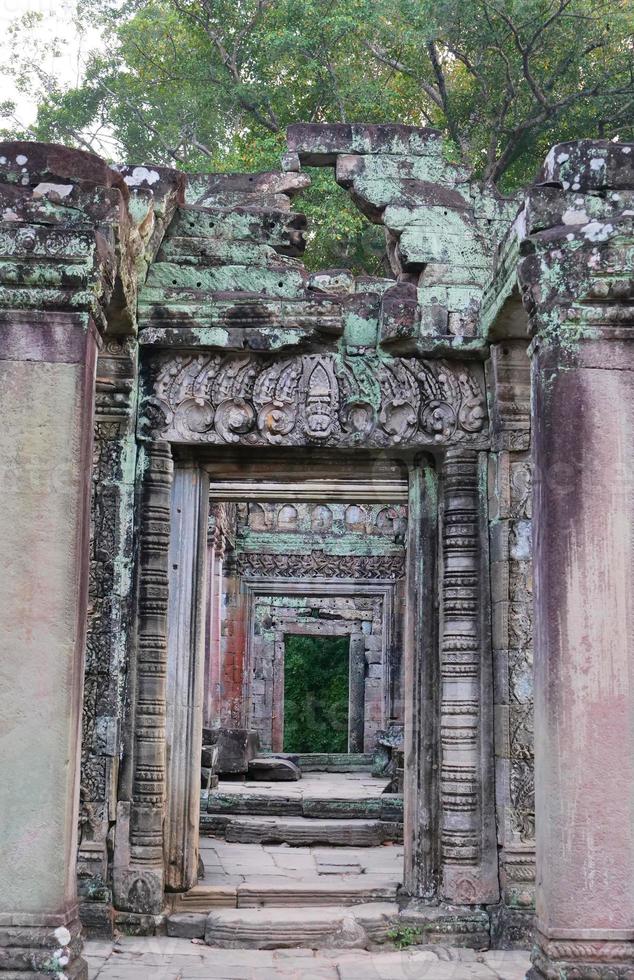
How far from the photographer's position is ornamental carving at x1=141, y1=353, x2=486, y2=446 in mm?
6031

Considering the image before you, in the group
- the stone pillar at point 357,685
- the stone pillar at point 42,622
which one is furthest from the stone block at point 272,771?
the stone pillar at point 42,622

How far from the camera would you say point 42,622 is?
4.20 meters

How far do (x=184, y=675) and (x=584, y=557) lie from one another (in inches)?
104

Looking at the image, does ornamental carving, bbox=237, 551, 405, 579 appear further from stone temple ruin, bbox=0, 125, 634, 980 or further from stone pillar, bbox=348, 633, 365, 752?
stone temple ruin, bbox=0, 125, 634, 980

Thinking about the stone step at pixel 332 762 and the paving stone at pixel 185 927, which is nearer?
the paving stone at pixel 185 927

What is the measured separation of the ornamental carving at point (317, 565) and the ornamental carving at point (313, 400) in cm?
721

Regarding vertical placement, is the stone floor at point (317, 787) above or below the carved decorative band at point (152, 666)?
below

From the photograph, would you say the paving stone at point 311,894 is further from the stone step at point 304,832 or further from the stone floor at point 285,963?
the stone step at point 304,832

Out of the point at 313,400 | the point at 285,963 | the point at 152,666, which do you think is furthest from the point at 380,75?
the point at 285,963

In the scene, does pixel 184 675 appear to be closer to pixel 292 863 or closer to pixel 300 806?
pixel 292 863

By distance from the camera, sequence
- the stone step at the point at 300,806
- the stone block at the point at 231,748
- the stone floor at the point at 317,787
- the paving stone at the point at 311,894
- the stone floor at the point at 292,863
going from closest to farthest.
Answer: the paving stone at the point at 311,894 → the stone floor at the point at 292,863 → the stone step at the point at 300,806 → the stone floor at the point at 317,787 → the stone block at the point at 231,748

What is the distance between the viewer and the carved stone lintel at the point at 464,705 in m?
5.75

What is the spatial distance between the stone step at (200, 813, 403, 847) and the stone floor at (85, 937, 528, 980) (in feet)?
9.35

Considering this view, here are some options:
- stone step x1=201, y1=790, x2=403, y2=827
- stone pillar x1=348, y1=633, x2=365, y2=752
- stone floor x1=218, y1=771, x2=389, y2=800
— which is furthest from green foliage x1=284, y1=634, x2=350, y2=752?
stone step x1=201, y1=790, x2=403, y2=827
